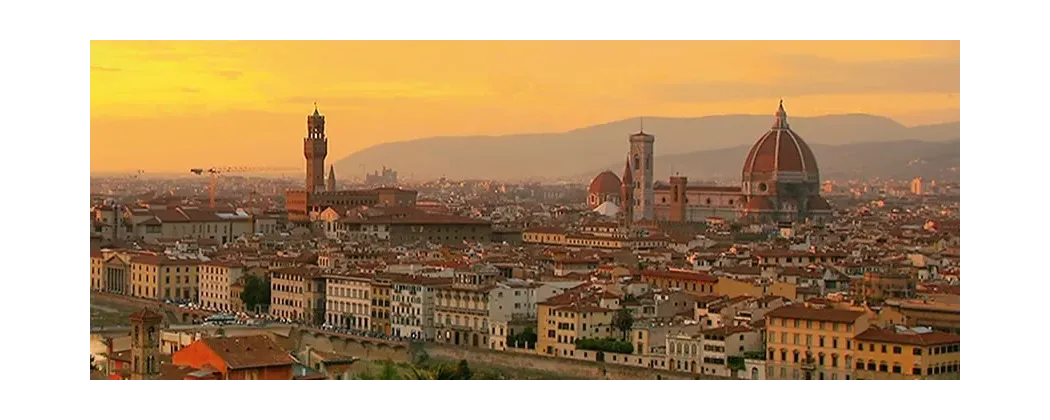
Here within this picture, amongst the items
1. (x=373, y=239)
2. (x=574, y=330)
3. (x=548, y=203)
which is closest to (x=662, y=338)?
(x=574, y=330)

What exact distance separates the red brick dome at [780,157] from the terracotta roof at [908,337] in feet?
86.3

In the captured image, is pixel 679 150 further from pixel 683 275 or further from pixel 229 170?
pixel 683 275

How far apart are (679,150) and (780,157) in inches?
206

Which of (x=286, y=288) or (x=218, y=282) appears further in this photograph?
(x=218, y=282)

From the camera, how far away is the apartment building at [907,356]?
47.1 feet

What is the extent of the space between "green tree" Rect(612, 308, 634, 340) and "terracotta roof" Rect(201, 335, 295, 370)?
10.0 feet

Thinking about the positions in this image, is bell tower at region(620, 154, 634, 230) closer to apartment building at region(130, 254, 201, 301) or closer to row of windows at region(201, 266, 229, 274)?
apartment building at region(130, 254, 201, 301)

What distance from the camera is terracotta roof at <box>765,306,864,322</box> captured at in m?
15.2

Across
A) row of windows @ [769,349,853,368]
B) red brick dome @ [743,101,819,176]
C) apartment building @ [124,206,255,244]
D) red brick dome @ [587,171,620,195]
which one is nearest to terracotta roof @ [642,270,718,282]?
row of windows @ [769,349,853,368]

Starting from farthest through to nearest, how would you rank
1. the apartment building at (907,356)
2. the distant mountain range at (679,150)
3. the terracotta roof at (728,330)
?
1. the distant mountain range at (679,150)
2. the terracotta roof at (728,330)
3. the apartment building at (907,356)

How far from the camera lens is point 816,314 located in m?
15.5

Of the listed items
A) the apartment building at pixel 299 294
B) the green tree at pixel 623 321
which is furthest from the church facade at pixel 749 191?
the green tree at pixel 623 321

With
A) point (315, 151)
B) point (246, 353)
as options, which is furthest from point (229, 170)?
point (246, 353)

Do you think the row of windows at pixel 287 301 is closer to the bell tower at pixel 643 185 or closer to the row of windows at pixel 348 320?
the row of windows at pixel 348 320
